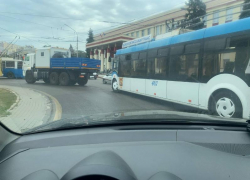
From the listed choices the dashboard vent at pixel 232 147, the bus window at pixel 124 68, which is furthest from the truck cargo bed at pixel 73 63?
the dashboard vent at pixel 232 147

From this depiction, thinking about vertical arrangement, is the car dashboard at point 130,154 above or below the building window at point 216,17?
below

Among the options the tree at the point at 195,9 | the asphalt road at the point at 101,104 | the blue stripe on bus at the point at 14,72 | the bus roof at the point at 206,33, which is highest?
the tree at the point at 195,9

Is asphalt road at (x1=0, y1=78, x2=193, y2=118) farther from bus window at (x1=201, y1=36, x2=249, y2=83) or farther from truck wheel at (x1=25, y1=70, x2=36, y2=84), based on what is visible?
truck wheel at (x1=25, y1=70, x2=36, y2=84)

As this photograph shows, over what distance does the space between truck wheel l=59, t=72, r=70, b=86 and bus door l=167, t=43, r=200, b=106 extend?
11764 millimetres

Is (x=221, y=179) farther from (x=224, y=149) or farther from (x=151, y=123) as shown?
(x=151, y=123)

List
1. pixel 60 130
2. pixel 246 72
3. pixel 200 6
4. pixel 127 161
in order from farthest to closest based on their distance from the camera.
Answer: pixel 200 6 < pixel 246 72 < pixel 60 130 < pixel 127 161

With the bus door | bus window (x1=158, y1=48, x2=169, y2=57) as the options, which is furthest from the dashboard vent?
bus window (x1=158, y1=48, x2=169, y2=57)

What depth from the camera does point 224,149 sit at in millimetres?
1836

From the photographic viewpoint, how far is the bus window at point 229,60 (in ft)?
20.1

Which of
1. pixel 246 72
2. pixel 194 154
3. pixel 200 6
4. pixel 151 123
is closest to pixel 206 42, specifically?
pixel 246 72

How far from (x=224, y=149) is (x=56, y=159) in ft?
4.59

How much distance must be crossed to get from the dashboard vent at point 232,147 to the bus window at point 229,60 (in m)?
4.83

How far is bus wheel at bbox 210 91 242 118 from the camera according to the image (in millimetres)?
6176

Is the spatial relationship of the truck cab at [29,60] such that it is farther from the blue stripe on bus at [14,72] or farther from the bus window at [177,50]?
the bus window at [177,50]
